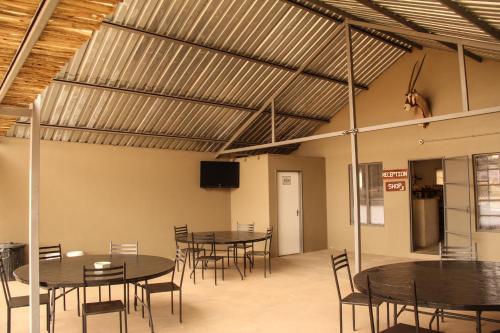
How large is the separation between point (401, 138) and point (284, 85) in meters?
3.08

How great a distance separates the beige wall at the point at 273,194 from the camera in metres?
10.2

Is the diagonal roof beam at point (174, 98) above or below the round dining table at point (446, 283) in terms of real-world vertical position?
above

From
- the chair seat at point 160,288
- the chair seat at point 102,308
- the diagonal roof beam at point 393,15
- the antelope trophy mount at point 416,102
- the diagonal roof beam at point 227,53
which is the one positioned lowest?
the chair seat at point 160,288

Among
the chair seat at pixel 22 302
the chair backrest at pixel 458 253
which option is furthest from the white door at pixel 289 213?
the chair seat at pixel 22 302

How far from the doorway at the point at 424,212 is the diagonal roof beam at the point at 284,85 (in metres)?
3.38

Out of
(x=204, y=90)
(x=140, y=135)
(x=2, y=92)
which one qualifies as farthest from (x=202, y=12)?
Answer: (x=2, y=92)

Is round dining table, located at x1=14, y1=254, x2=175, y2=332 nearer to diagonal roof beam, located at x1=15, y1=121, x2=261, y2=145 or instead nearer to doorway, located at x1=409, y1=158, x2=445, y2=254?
diagonal roof beam, located at x1=15, y1=121, x2=261, y2=145

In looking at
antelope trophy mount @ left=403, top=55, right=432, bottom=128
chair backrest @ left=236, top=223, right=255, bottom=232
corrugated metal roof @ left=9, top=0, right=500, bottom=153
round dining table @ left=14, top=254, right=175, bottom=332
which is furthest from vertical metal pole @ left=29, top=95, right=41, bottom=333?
antelope trophy mount @ left=403, top=55, right=432, bottom=128

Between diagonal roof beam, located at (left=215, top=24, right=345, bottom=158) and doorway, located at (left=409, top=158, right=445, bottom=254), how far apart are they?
3378 mm

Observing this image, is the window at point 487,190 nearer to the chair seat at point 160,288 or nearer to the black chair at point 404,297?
the black chair at point 404,297

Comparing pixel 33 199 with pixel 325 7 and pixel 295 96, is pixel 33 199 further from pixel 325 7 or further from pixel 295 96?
pixel 295 96

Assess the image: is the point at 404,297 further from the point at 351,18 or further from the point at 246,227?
the point at 246,227

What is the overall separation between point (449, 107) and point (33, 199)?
8329 millimetres

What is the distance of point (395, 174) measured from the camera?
982 cm
